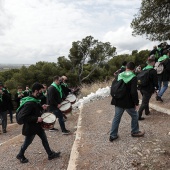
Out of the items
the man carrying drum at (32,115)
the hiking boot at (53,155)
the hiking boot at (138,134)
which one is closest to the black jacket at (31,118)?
the man carrying drum at (32,115)

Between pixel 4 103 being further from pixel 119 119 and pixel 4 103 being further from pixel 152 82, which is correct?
pixel 152 82

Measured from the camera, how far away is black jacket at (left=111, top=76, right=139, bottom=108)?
15.6 ft

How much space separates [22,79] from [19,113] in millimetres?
19328

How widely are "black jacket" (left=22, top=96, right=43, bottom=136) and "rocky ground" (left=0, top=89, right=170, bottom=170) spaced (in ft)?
2.97

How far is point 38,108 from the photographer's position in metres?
4.86

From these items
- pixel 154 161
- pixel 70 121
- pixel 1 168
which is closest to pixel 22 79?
pixel 70 121

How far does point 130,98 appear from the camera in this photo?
16.1ft

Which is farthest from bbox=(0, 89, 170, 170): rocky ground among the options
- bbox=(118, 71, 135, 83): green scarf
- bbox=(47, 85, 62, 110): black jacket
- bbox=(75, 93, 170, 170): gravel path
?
bbox=(118, 71, 135, 83): green scarf

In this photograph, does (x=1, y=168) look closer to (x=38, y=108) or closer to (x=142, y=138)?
(x=38, y=108)

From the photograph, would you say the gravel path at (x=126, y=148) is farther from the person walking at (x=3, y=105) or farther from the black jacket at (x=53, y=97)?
the person walking at (x=3, y=105)

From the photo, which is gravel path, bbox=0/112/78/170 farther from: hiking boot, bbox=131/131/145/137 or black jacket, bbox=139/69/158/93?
black jacket, bbox=139/69/158/93

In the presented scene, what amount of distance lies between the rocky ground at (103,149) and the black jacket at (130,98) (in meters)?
0.87

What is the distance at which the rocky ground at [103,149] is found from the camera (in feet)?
13.7

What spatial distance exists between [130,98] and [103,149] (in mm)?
1255
